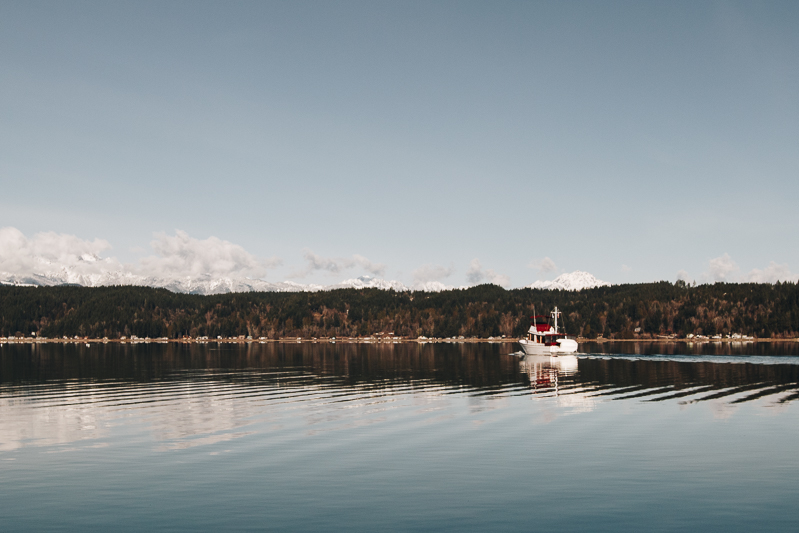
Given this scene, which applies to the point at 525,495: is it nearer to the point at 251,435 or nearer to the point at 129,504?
the point at 129,504

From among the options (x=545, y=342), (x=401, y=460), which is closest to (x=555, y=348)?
(x=545, y=342)

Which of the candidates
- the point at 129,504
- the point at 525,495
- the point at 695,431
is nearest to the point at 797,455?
the point at 695,431

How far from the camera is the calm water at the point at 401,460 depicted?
26547 mm

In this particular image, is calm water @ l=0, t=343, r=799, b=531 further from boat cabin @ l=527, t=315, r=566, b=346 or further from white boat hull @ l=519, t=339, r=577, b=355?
Answer: boat cabin @ l=527, t=315, r=566, b=346

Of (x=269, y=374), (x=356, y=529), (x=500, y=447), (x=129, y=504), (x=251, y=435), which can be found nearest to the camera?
(x=356, y=529)

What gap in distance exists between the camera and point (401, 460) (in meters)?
37.3

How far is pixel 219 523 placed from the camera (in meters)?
25.4

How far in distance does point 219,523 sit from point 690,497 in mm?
19344

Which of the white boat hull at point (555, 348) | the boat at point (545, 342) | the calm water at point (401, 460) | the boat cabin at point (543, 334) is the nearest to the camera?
the calm water at point (401, 460)

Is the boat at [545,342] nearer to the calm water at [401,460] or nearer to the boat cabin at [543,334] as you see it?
the boat cabin at [543,334]

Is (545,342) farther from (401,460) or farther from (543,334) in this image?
(401,460)

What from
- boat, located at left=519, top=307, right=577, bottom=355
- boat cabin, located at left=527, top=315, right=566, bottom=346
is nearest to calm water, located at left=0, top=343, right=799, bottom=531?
boat, located at left=519, top=307, right=577, bottom=355

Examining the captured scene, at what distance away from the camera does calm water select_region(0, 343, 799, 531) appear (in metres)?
26.5

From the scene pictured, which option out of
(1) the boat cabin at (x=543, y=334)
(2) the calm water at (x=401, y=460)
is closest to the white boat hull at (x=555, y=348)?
(1) the boat cabin at (x=543, y=334)
